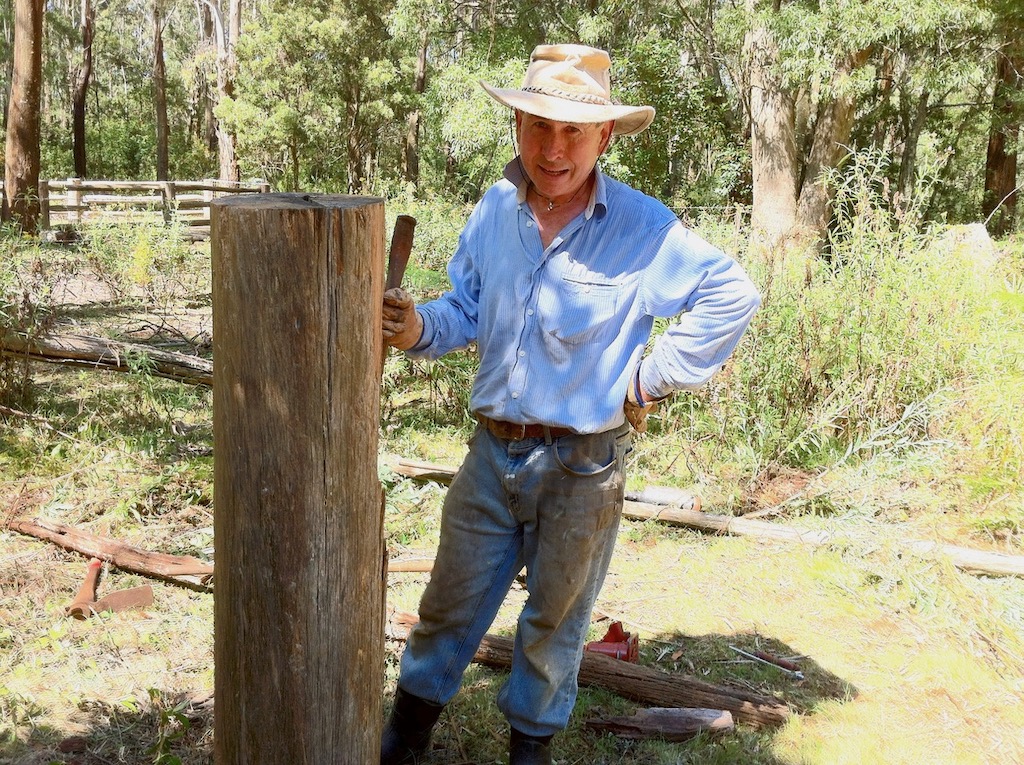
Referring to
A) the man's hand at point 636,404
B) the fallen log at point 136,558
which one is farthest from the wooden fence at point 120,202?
the man's hand at point 636,404

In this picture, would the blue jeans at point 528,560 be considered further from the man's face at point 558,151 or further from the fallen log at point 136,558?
the fallen log at point 136,558

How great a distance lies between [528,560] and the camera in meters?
2.58

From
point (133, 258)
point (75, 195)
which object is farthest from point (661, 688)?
point (75, 195)

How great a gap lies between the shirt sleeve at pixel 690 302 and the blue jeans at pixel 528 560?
244 mm

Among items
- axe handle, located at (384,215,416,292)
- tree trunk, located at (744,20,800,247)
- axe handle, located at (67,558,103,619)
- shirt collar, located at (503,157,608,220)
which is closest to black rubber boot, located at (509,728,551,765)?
axe handle, located at (384,215,416,292)

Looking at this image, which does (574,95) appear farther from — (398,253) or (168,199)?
(168,199)

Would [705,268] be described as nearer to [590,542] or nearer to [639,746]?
[590,542]

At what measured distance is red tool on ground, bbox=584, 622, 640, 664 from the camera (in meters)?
3.60

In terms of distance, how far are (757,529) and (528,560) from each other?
2.58m

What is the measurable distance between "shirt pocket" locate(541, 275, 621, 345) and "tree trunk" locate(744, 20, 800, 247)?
10.8 metres

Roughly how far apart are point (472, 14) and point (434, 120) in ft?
20.9

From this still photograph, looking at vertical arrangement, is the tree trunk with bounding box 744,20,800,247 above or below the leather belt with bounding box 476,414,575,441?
above

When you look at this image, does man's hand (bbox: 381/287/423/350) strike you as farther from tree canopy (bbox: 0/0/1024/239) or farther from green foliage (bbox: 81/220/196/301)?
green foliage (bbox: 81/220/196/301)

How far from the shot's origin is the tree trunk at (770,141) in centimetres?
1266
